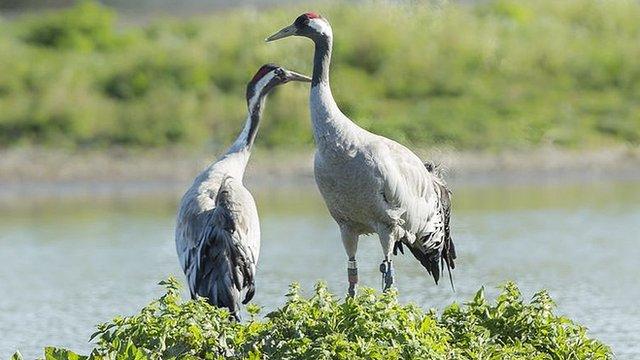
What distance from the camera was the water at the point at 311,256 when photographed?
10461 millimetres

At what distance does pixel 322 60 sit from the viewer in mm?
8125

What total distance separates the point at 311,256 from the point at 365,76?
6.25 m

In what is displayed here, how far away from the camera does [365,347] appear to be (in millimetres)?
5793

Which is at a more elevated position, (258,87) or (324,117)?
(258,87)

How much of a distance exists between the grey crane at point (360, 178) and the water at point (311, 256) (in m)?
1.44

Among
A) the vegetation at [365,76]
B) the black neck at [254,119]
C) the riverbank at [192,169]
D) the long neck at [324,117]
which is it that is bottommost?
the long neck at [324,117]

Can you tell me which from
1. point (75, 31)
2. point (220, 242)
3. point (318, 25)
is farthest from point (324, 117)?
point (75, 31)

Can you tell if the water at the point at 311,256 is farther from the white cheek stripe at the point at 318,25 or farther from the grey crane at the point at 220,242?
the white cheek stripe at the point at 318,25

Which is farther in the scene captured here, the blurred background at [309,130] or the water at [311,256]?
the blurred background at [309,130]

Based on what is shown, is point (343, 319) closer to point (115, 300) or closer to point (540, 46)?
point (115, 300)

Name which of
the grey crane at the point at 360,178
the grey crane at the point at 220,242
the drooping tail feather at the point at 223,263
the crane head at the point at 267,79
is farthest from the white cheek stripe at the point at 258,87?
the drooping tail feather at the point at 223,263

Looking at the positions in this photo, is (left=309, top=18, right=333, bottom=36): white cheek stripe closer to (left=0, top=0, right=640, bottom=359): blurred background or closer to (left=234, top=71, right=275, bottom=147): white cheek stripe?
(left=234, top=71, right=275, bottom=147): white cheek stripe

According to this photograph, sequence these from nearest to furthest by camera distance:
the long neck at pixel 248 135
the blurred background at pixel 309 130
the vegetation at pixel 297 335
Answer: the vegetation at pixel 297 335, the long neck at pixel 248 135, the blurred background at pixel 309 130

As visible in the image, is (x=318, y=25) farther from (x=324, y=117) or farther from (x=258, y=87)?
(x=258, y=87)
